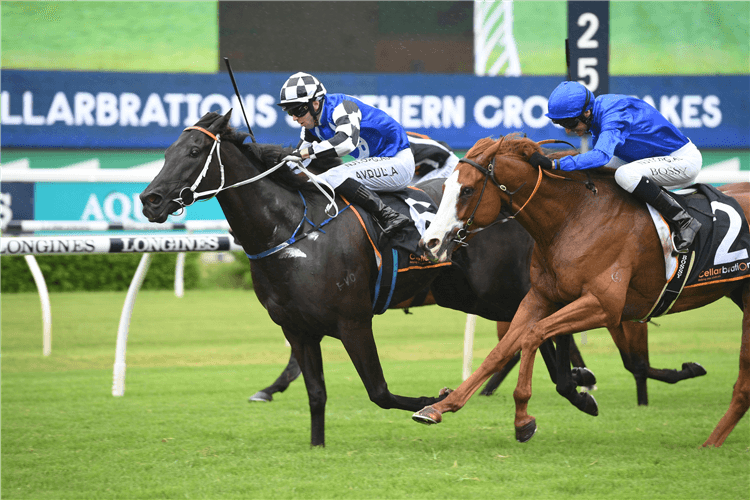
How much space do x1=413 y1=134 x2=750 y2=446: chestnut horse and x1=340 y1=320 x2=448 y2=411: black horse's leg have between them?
0.67m

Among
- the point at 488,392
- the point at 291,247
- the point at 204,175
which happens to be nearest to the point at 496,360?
the point at 291,247

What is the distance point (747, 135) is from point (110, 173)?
39.5 feet

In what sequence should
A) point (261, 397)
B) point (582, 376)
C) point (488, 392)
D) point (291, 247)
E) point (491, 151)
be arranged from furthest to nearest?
point (488, 392), point (261, 397), point (582, 376), point (291, 247), point (491, 151)

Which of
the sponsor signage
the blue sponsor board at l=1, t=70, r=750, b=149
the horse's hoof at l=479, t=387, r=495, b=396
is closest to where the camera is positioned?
the sponsor signage

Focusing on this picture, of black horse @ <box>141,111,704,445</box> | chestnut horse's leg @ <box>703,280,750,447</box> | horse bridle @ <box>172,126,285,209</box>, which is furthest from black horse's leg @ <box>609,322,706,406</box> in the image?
horse bridle @ <box>172,126,285,209</box>

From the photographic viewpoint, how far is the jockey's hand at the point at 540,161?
396 centimetres

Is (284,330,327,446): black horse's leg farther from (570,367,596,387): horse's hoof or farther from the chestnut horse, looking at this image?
(570,367,596,387): horse's hoof

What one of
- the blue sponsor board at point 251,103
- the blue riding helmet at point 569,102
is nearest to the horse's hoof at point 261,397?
the blue riding helmet at point 569,102

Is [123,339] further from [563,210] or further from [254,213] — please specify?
[563,210]

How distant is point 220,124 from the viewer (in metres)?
4.33

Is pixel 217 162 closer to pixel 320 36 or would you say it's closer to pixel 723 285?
pixel 723 285

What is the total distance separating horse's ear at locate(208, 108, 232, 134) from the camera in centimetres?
431

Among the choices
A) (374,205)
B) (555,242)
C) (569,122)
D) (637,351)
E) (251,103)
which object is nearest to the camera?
(555,242)

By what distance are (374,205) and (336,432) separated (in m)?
1.38
